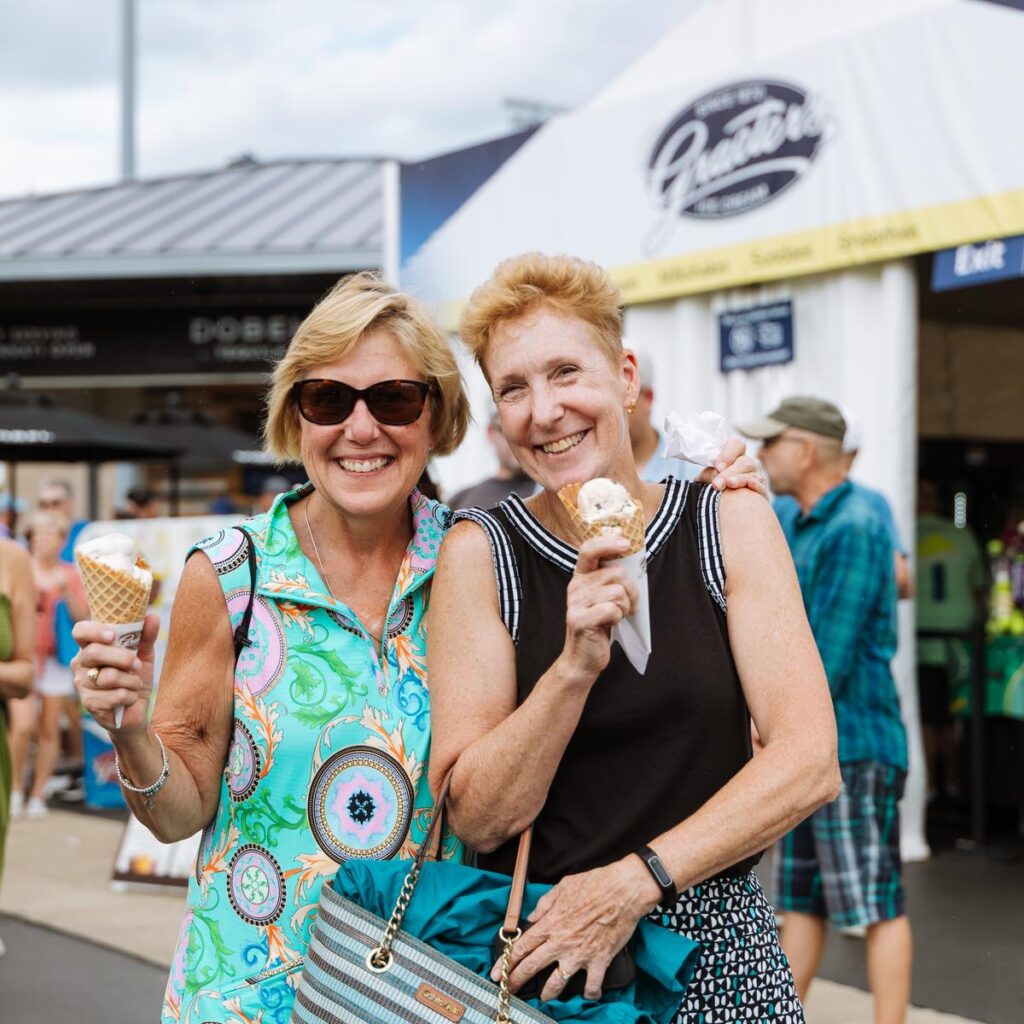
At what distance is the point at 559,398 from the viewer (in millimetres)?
2174

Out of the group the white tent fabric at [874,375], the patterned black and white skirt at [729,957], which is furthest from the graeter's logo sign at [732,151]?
the patterned black and white skirt at [729,957]

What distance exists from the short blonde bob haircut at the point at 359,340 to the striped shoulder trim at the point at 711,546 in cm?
54

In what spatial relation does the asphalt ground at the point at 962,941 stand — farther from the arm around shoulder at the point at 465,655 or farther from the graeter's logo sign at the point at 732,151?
the arm around shoulder at the point at 465,655

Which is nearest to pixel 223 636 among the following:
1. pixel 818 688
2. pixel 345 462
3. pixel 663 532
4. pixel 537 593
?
pixel 345 462

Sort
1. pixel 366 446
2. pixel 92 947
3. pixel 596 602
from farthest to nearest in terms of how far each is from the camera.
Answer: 1. pixel 92 947
2. pixel 366 446
3. pixel 596 602

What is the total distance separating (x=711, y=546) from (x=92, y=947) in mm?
5268

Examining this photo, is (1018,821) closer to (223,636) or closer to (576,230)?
(576,230)

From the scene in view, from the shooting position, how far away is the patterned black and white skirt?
2.11 metres

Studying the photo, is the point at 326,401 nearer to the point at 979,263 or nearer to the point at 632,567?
the point at 632,567

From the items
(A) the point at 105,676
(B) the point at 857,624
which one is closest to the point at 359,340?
(A) the point at 105,676

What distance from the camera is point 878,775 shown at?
5.07m

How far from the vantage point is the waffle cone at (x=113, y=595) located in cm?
210

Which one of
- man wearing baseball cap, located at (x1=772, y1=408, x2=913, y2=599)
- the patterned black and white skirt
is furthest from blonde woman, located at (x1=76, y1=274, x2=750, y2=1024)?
man wearing baseball cap, located at (x1=772, y1=408, x2=913, y2=599)

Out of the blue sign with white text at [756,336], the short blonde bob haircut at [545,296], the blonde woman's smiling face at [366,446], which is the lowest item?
the blonde woman's smiling face at [366,446]
